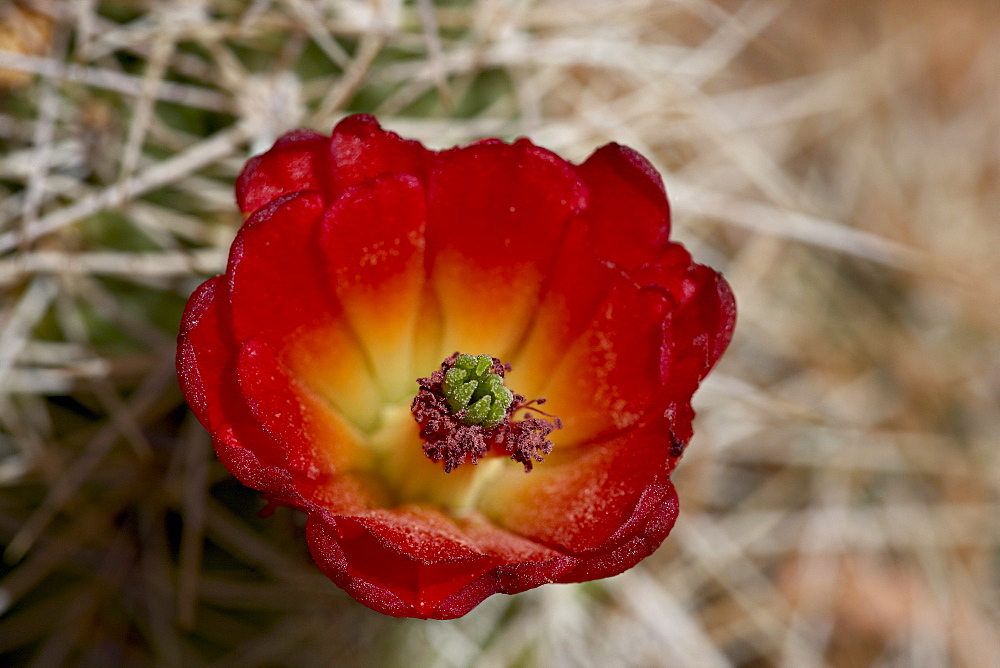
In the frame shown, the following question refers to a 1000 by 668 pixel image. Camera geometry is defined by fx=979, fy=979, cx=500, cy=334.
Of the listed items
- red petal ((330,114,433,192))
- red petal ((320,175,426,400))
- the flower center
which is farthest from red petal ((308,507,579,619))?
red petal ((330,114,433,192))

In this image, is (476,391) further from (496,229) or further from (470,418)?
(496,229)

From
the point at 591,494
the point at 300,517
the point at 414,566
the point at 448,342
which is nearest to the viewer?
the point at 414,566

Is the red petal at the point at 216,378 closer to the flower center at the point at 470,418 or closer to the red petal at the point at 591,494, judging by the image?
the flower center at the point at 470,418

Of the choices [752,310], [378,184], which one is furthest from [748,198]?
[378,184]

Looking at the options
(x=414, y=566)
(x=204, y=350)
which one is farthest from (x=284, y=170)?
(x=414, y=566)

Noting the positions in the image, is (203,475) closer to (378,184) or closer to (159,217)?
(159,217)

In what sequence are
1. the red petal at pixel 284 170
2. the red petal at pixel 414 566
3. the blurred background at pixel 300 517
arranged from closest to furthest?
the red petal at pixel 414 566, the red petal at pixel 284 170, the blurred background at pixel 300 517

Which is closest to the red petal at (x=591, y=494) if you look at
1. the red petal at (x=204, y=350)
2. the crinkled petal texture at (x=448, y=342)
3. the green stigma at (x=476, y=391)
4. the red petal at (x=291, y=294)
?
the crinkled petal texture at (x=448, y=342)

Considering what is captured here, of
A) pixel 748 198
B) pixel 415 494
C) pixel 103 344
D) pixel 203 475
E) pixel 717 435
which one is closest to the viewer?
pixel 415 494
